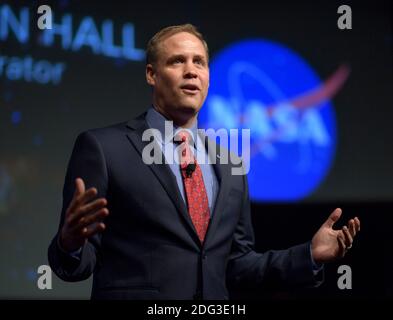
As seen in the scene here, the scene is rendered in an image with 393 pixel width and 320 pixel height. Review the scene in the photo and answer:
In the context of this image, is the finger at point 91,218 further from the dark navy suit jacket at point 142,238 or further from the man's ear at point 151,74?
the man's ear at point 151,74

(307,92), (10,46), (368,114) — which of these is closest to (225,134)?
(307,92)

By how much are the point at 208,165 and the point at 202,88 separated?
28 cm

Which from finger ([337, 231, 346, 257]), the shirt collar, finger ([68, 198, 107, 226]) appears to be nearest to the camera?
finger ([68, 198, 107, 226])

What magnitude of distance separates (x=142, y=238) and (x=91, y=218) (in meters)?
0.34

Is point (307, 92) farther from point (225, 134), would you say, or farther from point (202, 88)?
point (202, 88)

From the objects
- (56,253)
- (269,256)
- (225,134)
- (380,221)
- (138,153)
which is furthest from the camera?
(380,221)

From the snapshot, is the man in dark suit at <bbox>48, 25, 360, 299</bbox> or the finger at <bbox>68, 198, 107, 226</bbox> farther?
the man in dark suit at <bbox>48, 25, 360, 299</bbox>

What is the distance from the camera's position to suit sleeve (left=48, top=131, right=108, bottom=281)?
212 centimetres

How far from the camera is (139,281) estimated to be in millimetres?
2195

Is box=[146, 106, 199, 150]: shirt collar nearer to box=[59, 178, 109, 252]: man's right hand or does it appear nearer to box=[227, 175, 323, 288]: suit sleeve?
box=[227, 175, 323, 288]: suit sleeve

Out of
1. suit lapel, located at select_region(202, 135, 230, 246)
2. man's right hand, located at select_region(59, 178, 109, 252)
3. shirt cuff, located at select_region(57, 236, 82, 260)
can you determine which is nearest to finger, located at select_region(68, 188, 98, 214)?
man's right hand, located at select_region(59, 178, 109, 252)

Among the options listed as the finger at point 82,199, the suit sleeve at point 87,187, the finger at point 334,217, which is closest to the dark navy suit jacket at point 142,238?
the suit sleeve at point 87,187

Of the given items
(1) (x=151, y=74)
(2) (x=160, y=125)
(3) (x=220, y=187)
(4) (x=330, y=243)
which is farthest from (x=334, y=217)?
(1) (x=151, y=74)

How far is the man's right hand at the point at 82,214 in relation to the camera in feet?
6.22
